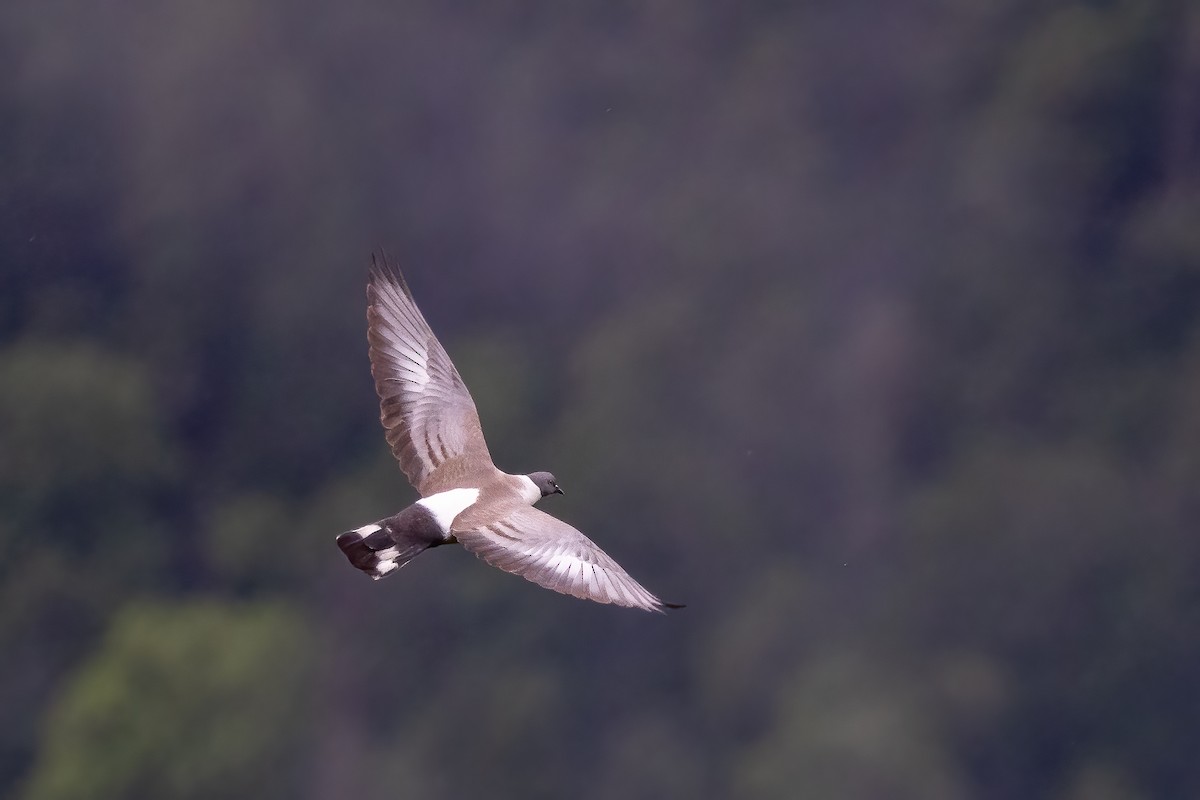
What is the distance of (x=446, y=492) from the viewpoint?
519 inches

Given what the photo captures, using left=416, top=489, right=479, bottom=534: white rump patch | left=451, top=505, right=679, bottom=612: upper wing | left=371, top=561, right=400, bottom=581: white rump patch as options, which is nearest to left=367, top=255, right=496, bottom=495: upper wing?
left=416, top=489, right=479, bottom=534: white rump patch

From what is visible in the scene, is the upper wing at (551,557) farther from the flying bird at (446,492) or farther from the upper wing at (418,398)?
the upper wing at (418,398)

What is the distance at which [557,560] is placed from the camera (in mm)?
12320

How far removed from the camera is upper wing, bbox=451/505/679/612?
12.0 metres

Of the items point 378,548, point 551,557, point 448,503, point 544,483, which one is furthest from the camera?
point 544,483

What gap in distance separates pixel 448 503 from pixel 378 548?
25.5 inches

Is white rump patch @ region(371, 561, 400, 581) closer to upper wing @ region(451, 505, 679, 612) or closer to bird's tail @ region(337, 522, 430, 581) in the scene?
bird's tail @ region(337, 522, 430, 581)

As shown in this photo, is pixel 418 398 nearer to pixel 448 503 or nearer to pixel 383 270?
pixel 383 270

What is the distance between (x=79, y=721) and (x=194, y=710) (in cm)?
308

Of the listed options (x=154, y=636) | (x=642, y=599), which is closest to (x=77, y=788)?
(x=154, y=636)

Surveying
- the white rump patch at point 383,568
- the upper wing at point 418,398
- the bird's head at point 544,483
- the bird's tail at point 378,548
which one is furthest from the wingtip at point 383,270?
the white rump patch at point 383,568

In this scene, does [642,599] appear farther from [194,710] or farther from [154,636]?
[154,636]

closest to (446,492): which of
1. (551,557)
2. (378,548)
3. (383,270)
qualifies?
(378,548)

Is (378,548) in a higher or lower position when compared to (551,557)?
higher
